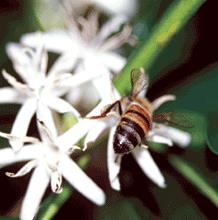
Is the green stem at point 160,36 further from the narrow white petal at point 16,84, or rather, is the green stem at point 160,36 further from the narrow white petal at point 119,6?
the narrow white petal at point 119,6

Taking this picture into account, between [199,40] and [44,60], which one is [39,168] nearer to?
[44,60]

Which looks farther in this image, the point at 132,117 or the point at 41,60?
the point at 41,60

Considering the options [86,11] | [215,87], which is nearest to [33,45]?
[86,11]

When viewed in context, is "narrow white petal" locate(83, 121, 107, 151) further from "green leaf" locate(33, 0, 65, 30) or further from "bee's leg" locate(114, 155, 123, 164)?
"green leaf" locate(33, 0, 65, 30)

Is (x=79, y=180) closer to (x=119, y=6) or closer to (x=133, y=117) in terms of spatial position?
(x=133, y=117)

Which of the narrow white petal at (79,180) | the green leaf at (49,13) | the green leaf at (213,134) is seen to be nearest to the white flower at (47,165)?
the narrow white petal at (79,180)

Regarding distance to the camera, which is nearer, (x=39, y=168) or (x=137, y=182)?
(x=39, y=168)

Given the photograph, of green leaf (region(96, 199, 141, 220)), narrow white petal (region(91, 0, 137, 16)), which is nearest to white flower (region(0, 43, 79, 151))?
green leaf (region(96, 199, 141, 220))

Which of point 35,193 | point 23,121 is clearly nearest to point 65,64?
point 23,121
